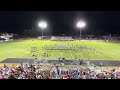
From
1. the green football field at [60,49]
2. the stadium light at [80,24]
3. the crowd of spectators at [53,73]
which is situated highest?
the stadium light at [80,24]

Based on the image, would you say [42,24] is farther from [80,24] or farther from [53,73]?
[53,73]

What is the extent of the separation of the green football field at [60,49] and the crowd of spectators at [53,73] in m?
0.28

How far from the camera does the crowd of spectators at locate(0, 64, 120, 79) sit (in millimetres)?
5117

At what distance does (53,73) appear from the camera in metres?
5.15

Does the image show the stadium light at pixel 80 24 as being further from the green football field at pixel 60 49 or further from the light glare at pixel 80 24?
the green football field at pixel 60 49

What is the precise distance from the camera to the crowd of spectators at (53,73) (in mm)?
5117

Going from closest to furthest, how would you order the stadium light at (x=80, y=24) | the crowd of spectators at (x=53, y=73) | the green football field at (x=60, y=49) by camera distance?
the crowd of spectators at (x=53, y=73) < the green football field at (x=60, y=49) < the stadium light at (x=80, y=24)

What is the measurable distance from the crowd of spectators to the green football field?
0.28 metres

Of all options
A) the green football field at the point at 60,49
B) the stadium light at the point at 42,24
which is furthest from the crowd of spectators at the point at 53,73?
the stadium light at the point at 42,24

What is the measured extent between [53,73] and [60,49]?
0.57 meters

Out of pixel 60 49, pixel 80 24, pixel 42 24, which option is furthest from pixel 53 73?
pixel 80 24
